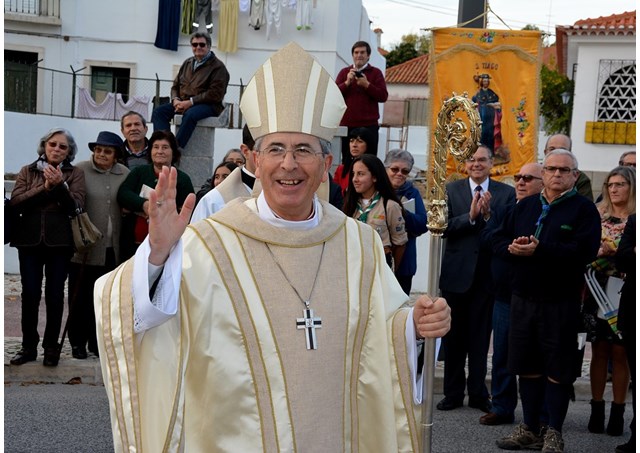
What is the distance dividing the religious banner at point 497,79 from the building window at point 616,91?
63.1 ft

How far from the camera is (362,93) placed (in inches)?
482

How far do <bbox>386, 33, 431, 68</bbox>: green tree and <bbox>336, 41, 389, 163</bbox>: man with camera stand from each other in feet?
191

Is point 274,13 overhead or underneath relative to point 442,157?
overhead

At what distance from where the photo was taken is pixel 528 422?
6.94 metres

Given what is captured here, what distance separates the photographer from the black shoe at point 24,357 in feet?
27.7

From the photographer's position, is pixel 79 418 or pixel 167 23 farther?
pixel 167 23

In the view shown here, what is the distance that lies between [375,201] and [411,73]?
167ft

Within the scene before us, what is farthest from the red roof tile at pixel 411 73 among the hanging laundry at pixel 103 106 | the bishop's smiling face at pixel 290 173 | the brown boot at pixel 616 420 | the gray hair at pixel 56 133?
the bishop's smiling face at pixel 290 173

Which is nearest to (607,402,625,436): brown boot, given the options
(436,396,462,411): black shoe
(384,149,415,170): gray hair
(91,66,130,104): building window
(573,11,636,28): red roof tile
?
(436,396,462,411): black shoe

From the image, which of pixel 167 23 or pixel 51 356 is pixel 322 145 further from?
pixel 167 23

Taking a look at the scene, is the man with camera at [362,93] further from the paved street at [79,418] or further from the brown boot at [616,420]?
the brown boot at [616,420]

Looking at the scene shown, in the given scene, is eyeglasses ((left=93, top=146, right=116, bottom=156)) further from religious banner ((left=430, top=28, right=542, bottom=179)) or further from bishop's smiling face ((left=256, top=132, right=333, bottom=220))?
bishop's smiling face ((left=256, top=132, right=333, bottom=220))

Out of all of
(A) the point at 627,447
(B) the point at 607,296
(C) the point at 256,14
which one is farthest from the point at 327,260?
(C) the point at 256,14

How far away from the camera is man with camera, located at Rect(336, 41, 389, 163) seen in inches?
474
